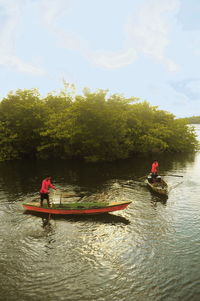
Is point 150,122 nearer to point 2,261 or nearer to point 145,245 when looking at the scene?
point 145,245

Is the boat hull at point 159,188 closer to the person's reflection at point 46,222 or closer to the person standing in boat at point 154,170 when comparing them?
the person standing in boat at point 154,170

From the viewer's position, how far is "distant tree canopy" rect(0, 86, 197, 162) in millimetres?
52094

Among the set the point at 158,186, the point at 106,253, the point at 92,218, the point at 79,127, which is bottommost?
the point at 106,253

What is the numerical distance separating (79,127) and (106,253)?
39.5 m

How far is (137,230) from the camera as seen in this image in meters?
19.1

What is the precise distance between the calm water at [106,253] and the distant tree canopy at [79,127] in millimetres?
26849

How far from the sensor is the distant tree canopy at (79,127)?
171 ft

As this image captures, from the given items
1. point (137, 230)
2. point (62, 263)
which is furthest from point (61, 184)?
point (62, 263)

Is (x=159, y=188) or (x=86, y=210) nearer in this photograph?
(x=86, y=210)

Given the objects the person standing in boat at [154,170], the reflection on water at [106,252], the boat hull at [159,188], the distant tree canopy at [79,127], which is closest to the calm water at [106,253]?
the reflection on water at [106,252]

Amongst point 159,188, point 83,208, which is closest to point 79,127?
point 159,188

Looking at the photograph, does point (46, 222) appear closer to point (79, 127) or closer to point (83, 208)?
point (83, 208)

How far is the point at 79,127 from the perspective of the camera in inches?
2061

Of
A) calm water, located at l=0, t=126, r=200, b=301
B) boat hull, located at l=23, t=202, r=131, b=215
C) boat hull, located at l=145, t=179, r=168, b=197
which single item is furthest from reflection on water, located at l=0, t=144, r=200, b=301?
boat hull, located at l=145, t=179, r=168, b=197
